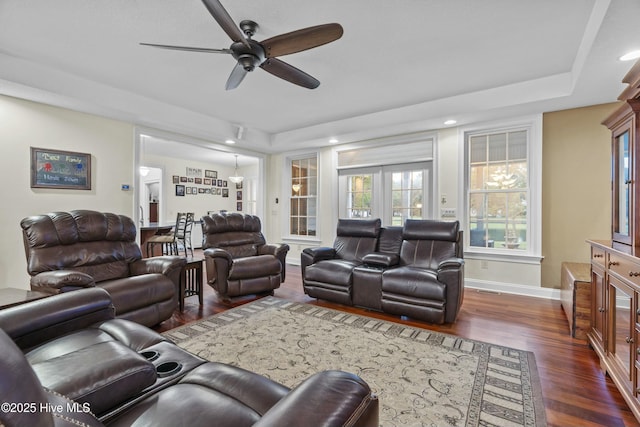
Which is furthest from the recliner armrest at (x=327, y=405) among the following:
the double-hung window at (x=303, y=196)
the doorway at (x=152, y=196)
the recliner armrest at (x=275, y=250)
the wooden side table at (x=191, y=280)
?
the doorway at (x=152, y=196)

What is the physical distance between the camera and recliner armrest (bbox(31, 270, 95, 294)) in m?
2.24

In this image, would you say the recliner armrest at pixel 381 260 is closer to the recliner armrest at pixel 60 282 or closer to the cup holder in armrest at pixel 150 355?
the cup holder in armrest at pixel 150 355

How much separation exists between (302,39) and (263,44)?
0.33 meters

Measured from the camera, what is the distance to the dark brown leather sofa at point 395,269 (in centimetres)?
294

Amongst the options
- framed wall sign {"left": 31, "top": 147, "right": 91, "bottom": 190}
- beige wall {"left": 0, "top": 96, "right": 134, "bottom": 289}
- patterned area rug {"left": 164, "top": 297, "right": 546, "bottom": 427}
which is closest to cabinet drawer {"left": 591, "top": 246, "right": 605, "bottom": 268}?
patterned area rug {"left": 164, "top": 297, "right": 546, "bottom": 427}

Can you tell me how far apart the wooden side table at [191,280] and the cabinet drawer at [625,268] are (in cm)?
368

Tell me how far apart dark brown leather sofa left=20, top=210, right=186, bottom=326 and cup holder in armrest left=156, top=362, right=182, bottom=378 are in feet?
5.06

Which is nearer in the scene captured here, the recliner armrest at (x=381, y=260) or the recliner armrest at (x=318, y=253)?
the recliner armrest at (x=381, y=260)

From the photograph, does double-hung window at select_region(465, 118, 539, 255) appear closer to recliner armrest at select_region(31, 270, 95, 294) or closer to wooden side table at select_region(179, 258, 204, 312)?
wooden side table at select_region(179, 258, 204, 312)

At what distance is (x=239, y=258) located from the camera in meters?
3.95

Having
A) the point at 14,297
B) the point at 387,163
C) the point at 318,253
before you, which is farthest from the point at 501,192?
the point at 14,297

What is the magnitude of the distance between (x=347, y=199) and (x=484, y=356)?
150 inches

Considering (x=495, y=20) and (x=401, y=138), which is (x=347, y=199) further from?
(x=495, y=20)

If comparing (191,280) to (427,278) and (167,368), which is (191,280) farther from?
(427,278)
